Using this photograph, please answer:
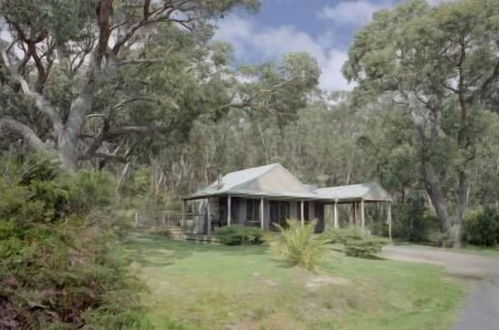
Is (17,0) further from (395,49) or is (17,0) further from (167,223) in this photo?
(167,223)

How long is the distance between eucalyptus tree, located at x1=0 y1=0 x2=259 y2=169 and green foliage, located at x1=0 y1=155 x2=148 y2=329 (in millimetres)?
7158

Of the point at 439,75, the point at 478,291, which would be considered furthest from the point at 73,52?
the point at 439,75

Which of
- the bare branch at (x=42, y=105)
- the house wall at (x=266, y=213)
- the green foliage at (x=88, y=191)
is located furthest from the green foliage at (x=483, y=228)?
the green foliage at (x=88, y=191)

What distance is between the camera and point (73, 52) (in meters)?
20.9

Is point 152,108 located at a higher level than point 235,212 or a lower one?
higher

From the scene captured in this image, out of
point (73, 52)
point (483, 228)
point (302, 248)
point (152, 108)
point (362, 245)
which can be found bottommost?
point (362, 245)

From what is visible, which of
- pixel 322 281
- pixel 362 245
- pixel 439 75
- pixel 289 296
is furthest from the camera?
pixel 439 75

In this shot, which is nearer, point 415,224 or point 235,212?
point 235,212

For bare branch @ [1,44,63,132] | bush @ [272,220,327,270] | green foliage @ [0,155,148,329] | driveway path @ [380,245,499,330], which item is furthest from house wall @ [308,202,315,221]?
green foliage @ [0,155,148,329]

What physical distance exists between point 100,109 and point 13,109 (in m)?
3.44

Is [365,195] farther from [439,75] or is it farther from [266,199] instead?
[439,75]

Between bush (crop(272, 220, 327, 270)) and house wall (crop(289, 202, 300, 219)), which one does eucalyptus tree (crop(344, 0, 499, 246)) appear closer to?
house wall (crop(289, 202, 300, 219))

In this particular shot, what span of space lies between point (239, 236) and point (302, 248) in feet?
32.1

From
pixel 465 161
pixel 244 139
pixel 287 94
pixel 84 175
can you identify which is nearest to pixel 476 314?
pixel 84 175
